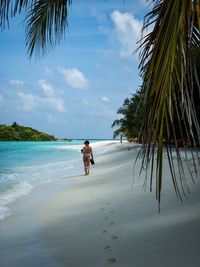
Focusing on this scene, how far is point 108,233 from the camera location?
4434 mm

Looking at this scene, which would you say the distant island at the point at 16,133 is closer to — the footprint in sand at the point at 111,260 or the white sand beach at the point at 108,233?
the white sand beach at the point at 108,233

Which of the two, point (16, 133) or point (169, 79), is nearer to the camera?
point (169, 79)

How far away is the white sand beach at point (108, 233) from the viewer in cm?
348

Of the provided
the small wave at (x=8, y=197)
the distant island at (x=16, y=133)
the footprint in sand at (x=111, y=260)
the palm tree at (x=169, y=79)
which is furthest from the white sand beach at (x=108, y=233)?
the distant island at (x=16, y=133)

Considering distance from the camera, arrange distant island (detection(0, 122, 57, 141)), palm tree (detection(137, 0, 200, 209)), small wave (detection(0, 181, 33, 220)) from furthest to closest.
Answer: distant island (detection(0, 122, 57, 141)) → small wave (detection(0, 181, 33, 220)) → palm tree (detection(137, 0, 200, 209))

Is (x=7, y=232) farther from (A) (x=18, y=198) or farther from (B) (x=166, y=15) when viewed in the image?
(B) (x=166, y=15)

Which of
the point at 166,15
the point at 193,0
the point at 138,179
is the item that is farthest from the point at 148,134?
the point at 138,179

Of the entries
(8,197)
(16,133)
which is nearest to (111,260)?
(8,197)

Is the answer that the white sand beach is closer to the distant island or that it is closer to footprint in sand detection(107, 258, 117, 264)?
footprint in sand detection(107, 258, 117, 264)

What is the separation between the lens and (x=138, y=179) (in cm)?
891

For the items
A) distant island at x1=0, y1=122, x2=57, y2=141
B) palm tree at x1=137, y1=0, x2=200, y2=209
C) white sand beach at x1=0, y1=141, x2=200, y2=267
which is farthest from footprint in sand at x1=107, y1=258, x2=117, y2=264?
distant island at x1=0, y1=122, x2=57, y2=141

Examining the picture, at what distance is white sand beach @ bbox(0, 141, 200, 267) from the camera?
3.48 m

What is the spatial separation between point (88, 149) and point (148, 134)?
12031 mm

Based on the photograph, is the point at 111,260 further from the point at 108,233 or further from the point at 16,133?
the point at 16,133
